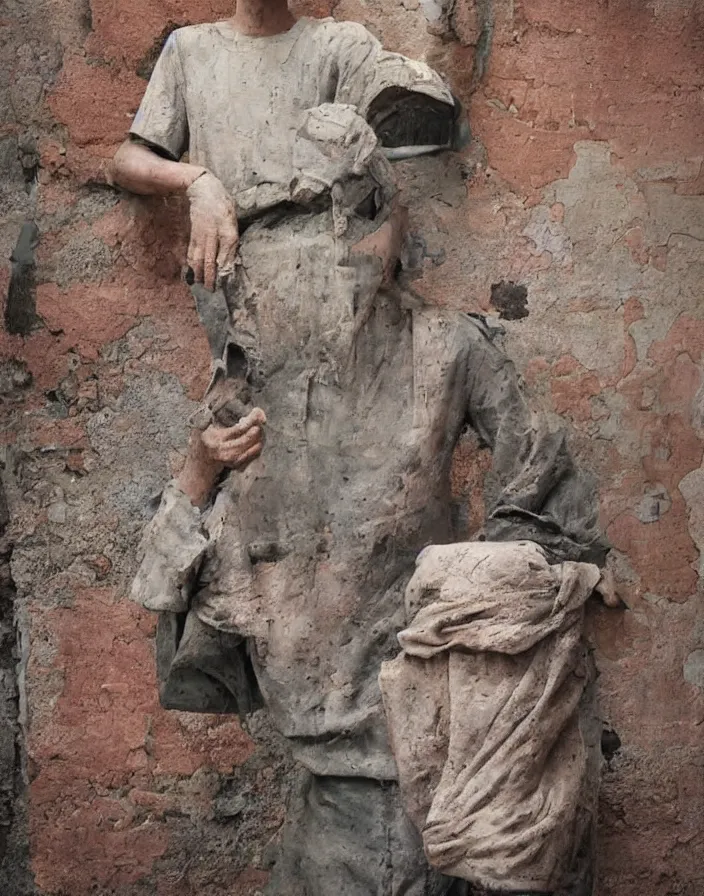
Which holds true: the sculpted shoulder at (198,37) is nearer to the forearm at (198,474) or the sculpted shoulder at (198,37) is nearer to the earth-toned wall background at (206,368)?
the earth-toned wall background at (206,368)

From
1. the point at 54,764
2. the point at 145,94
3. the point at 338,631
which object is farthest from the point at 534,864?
the point at 145,94

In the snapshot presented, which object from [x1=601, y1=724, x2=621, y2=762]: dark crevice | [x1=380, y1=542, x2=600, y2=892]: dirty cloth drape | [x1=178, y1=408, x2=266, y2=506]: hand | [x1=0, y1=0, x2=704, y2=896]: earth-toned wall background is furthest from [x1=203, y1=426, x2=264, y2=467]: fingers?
[x1=601, y1=724, x2=621, y2=762]: dark crevice

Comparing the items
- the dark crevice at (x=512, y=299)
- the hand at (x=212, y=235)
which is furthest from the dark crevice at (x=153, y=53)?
the dark crevice at (x=512, y=299)

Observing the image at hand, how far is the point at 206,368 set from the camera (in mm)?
3961

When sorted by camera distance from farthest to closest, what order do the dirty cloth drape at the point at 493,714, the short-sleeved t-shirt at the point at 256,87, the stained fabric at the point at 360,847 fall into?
the short-sleeved t-shirt at the point at 256,87
the stained fabric at the point at 360,847
the dirty cloth drape at the point at 493,714

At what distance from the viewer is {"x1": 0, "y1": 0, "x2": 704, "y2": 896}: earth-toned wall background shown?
12.9 ft

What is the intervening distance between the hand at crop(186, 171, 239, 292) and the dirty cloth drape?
583mm

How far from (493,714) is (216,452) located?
613mm

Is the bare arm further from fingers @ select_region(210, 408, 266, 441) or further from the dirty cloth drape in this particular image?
the dirty cloth drape

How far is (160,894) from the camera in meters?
3.96

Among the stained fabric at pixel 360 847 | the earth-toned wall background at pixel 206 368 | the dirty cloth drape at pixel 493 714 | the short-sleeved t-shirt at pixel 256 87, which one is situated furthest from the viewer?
the earth-toned wall background at pixel 206 368

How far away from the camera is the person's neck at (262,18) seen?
366 cm

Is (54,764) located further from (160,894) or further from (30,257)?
(30,257)

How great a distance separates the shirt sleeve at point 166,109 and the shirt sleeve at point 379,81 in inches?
10.0
